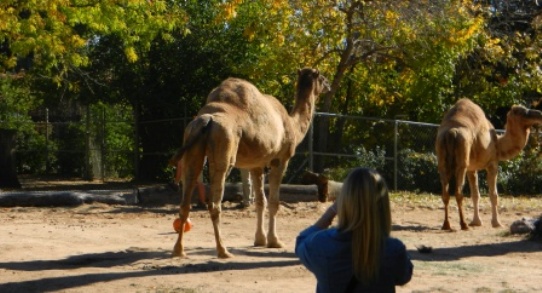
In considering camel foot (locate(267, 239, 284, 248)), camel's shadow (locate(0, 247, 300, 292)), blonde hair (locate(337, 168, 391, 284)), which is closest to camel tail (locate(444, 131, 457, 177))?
camel foot (locate(267, 239, 284, 248))

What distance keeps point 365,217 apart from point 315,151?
2073 cm

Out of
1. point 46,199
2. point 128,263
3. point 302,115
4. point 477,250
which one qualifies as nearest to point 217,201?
point 128,263

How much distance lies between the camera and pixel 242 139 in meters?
12.2

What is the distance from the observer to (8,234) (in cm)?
1374

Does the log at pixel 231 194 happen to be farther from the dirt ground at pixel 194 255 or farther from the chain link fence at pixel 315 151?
the chain link fence at pixel 315 151

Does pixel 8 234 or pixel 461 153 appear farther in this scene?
pixel 461 153

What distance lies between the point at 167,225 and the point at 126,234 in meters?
1.68

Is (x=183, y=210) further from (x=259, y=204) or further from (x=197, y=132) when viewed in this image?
(x=259, y=204)

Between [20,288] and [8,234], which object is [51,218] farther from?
[20,288]

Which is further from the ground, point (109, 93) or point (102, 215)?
point (109, 93)

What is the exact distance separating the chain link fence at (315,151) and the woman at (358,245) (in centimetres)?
1778

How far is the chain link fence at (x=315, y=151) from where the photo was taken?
83.4 feet

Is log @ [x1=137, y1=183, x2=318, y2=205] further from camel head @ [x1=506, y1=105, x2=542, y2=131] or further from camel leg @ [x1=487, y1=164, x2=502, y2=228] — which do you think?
camel head @ [x1=506, y1=105, x2=542, y2=131]

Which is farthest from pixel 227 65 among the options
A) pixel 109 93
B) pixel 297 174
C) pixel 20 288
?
pixel 20 288
